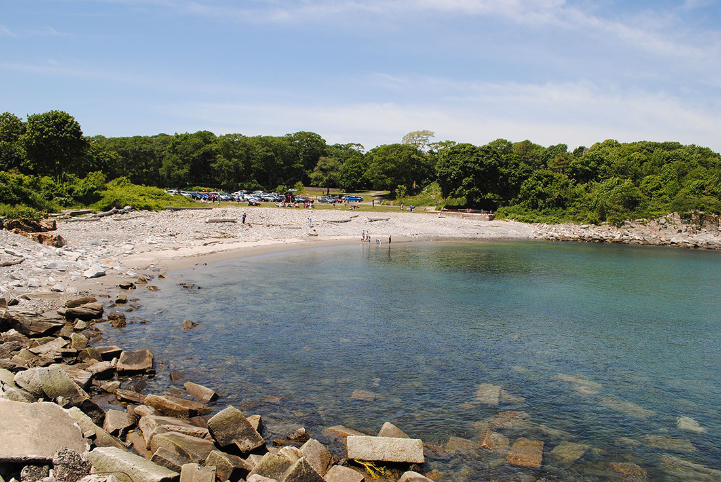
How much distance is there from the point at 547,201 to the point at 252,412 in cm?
7700

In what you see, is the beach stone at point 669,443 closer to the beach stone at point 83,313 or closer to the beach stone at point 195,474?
the beach stone at point 195,474

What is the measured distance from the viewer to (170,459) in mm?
9367

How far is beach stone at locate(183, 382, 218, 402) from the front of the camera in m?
14.0

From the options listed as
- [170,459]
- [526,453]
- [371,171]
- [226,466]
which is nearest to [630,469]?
[526,453]

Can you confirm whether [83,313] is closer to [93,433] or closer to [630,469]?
[93,433]

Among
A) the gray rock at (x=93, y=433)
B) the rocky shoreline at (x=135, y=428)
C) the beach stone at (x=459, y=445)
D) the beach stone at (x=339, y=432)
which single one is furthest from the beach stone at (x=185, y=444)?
the beach stone at (x=459, y=445)

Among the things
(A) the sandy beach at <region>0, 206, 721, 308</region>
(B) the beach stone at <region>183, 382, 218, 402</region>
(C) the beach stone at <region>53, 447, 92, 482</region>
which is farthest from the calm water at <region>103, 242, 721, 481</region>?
(C) the beach stone at <region>53, 447, 92, 482</region>

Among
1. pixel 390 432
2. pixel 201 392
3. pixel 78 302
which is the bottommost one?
pixel 201 392

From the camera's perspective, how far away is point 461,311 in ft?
87.5

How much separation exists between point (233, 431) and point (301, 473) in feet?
8.60

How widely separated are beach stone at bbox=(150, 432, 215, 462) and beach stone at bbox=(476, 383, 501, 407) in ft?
28.0

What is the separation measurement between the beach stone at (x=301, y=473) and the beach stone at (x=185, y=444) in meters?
2.11

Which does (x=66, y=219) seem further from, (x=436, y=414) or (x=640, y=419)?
(x=640, y=419)

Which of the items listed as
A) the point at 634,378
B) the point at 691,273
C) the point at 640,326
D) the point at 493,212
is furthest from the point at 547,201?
the point at 634,378
